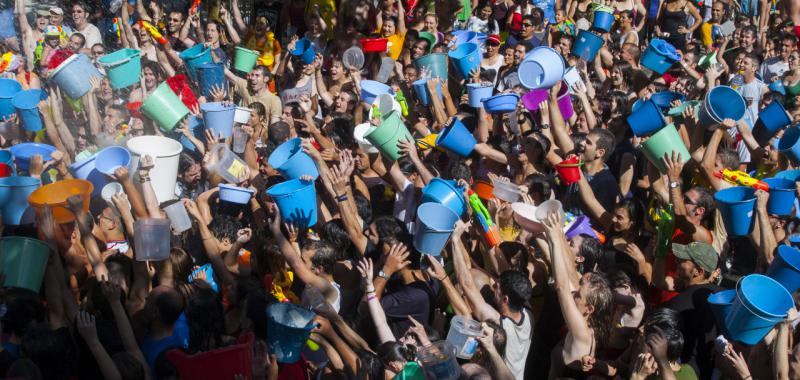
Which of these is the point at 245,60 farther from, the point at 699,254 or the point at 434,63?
the point at 699,254

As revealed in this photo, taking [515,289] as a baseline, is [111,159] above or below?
above

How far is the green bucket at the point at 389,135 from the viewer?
5.48 m

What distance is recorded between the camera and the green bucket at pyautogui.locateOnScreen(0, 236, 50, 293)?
410cm

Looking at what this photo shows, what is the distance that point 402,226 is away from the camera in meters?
4.93

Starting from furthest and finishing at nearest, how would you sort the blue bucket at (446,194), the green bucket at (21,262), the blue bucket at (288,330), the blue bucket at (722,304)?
the blue bucket at (446,194)
the green bucket at (21,262)
the blue bucket at (722,304)
the blue bucket at (288,330)

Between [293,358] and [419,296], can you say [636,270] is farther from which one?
[293,358]

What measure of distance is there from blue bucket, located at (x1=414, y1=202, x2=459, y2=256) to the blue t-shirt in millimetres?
1287

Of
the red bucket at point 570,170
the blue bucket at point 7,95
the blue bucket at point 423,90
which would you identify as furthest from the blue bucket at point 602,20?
the blue bucket at point 7,95

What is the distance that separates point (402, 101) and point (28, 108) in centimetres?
312

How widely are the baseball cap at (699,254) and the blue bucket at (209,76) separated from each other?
4.35 m

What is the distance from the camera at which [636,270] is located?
490 centimetres

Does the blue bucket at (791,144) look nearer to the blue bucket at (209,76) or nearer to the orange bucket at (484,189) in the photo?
the orange bucket at (484,189)

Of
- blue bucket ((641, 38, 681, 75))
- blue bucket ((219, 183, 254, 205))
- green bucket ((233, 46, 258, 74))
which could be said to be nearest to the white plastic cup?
blue bucket ((219, 183, 254, 205))

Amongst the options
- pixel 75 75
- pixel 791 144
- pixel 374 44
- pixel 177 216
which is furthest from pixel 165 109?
pixel 791 144
